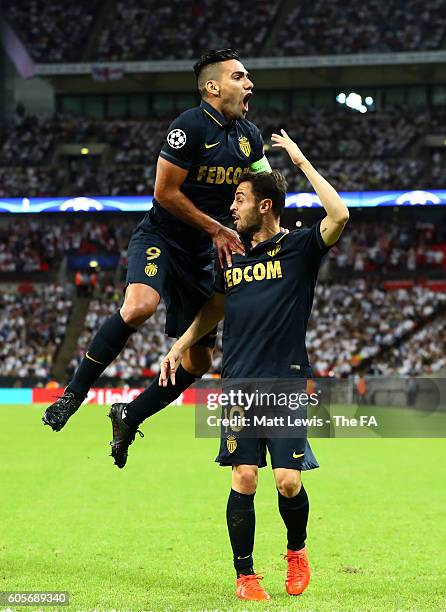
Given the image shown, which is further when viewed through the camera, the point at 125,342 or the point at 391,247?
the point at 391,247

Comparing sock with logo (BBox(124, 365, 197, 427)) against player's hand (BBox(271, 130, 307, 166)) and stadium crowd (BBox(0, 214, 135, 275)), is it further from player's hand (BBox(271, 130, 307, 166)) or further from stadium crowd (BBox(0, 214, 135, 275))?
stadium crowd (BBox(0, 214, 135, 275))

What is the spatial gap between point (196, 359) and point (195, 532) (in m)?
2.30

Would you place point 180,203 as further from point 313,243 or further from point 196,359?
point 196,359

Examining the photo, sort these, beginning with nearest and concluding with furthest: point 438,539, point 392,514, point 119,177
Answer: point 438,539 < point 392,514 < point 119,177

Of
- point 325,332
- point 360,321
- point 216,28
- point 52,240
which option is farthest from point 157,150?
point 360,321

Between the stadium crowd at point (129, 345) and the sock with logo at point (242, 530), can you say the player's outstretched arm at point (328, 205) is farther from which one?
the stadium crowd at point (129, 345)

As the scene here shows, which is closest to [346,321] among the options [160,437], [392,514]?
[160,437]

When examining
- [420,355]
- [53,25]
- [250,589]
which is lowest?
[250,589]

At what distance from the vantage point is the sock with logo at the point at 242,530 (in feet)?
20.2

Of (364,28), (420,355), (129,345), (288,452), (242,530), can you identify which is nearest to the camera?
(288,452)

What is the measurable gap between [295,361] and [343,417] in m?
1.31

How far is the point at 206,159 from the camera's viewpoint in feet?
22.6

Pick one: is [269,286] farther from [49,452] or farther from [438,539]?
[49,452]

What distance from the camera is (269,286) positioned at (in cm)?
630
